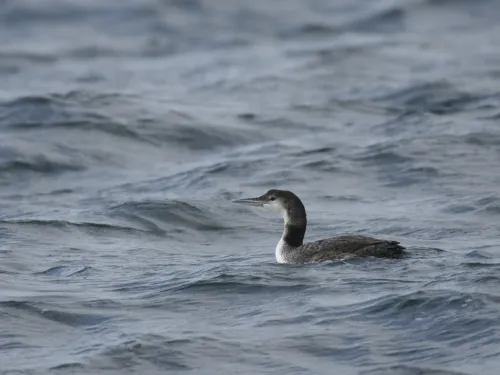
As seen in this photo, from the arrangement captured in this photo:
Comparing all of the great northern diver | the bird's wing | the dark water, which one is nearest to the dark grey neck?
the great northern diver

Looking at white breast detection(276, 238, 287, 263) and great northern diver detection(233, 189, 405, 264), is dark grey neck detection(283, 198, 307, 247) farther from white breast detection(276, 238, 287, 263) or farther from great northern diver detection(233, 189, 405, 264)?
white breast detection(276, 238, 287, 263)

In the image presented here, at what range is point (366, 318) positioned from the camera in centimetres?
1109

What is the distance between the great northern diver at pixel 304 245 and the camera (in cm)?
1260

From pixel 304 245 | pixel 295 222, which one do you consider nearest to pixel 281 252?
pixel 304 245

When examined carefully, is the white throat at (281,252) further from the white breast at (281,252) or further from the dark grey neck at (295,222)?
the dark grey neck at (295,222)

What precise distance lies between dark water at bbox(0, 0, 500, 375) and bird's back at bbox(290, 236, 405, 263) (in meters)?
0.10

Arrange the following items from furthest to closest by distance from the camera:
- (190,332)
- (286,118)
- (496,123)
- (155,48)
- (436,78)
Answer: (155,48), (436,78), (286,118), (496,123), (190,332)

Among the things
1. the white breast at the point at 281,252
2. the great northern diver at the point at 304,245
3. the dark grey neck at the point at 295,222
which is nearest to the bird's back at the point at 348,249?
the great northern diver at the point at 304,245

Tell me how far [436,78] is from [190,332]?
1285 cm

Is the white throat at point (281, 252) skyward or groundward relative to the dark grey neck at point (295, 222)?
groundward

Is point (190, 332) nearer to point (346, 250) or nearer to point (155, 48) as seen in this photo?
point (346, 250)

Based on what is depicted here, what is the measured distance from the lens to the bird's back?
1257 centimetres

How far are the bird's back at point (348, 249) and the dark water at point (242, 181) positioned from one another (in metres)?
0.10

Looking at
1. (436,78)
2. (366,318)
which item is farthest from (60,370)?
(436,78)
